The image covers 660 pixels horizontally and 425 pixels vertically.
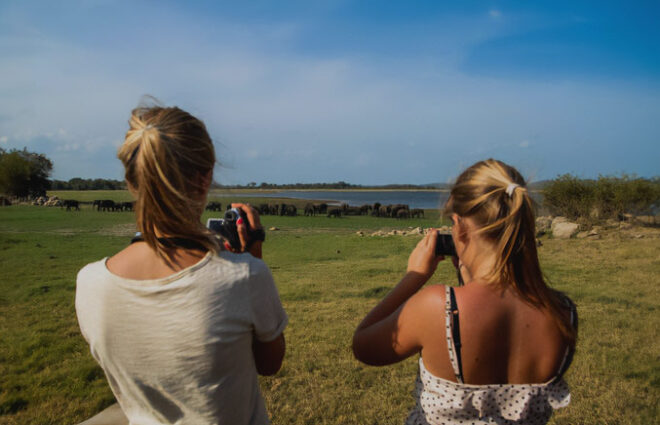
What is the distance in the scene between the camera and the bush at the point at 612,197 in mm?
17703

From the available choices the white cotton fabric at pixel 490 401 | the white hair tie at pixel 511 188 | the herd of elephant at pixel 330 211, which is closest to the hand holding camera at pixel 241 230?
the white cotton fabric at pixel 490 401

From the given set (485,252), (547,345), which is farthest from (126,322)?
(547,345)

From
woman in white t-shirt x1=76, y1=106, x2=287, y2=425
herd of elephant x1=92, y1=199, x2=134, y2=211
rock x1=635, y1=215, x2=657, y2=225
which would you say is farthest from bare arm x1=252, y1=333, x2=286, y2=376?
herd of elephant x1=92, y1=199, x2=134, y2=211

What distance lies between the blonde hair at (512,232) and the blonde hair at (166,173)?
2.93ft

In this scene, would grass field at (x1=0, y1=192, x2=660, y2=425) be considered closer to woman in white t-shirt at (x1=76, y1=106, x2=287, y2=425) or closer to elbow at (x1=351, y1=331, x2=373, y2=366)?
elbow at (x1=351, y1=331, x2=373, y2=366)

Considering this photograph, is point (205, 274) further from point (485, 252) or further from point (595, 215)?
point (595, 215)

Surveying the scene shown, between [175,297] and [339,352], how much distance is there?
3776mm

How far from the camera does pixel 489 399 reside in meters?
1.48

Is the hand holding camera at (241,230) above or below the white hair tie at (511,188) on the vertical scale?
below

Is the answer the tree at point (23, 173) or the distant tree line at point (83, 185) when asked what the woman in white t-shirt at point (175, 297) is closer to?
the tree at point (23, 173)

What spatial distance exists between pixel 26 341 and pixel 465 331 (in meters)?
5.77

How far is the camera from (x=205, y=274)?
1280 mm

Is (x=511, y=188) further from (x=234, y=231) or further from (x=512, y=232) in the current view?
(x=234, y=231)

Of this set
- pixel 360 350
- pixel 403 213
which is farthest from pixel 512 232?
pixel 403 213
